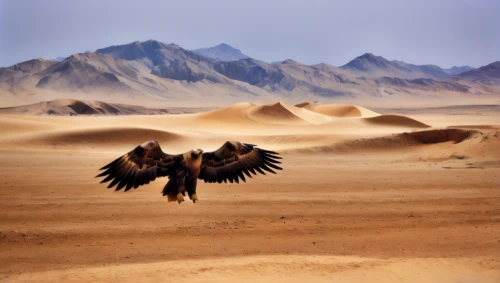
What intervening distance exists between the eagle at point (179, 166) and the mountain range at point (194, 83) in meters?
89.0

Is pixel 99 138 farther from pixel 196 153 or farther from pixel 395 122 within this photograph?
pixel 196 153

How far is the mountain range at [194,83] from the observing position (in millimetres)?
111688

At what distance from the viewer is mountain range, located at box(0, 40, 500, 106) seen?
111688mm

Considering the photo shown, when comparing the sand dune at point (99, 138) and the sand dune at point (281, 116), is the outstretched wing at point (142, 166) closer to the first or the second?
the sand dune at point (99, 138)

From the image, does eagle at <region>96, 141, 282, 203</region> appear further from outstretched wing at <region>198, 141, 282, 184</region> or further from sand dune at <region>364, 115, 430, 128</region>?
sand dune at <region>364, 115, 430, 128</region>

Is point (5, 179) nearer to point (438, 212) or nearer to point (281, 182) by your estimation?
point (281, 182)

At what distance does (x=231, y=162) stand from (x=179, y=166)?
0.87m

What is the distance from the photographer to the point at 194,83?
13362 centimetres

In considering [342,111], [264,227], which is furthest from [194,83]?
[264,227]

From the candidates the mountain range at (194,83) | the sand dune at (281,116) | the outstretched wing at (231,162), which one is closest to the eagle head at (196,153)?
the outstretched wing at (231,162)

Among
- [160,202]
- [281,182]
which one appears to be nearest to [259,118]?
[281,182]

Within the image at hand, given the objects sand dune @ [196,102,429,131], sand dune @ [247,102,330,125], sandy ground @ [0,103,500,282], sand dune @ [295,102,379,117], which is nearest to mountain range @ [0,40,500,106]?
sand dune @ [295,102,379,117]

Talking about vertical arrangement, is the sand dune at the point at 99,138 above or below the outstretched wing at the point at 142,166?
above

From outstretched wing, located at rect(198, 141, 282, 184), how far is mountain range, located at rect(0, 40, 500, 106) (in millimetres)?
89090
